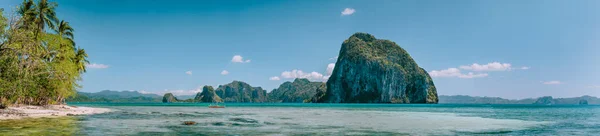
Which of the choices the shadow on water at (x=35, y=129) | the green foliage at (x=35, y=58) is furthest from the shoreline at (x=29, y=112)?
the shadow on water at (x=35, y=129)

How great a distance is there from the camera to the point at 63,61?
64.4m

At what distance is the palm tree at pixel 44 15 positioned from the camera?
63.3 meters

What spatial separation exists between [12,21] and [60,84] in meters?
28.9

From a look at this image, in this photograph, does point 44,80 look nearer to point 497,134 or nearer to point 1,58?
point 1,58

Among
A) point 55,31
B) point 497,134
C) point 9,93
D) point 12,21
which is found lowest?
point 497,134

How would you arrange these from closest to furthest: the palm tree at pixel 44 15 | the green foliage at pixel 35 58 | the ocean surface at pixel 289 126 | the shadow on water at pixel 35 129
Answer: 1. the shadow on water at pixel 35 129
2. the ocean surface at pixel 289 126
3. the green foliage at pixel 35 58
4. the palm tree at pixel 44 15

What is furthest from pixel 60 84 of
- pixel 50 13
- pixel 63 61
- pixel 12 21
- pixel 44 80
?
pixel 12 21

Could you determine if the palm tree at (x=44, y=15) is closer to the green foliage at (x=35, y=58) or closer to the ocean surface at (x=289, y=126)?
the green foliage at (x=35, y=58)

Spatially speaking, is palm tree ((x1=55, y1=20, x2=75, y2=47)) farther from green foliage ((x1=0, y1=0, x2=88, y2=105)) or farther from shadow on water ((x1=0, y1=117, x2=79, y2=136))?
shadow on water ((x1=0, y1=117, x2=79, y2=136))

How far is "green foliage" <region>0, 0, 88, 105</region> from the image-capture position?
37.9 metres

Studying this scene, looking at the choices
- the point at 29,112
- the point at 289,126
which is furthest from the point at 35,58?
the point at 289,126

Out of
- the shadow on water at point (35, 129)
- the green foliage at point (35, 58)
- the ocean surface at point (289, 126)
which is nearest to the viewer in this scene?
the shadow on water at point (35, 129)

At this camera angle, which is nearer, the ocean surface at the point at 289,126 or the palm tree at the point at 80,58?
the ocean surface at the point at 289,126

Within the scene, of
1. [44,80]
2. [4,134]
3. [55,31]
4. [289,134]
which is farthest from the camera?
[55,31]
